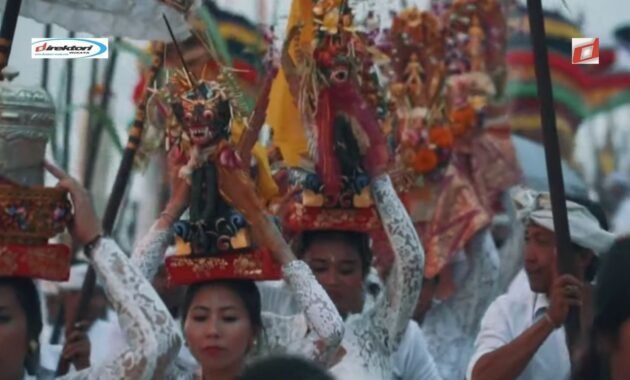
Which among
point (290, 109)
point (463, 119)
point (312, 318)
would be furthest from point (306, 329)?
point (463, 119)

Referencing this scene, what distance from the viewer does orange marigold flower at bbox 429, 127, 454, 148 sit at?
1205 centimetres

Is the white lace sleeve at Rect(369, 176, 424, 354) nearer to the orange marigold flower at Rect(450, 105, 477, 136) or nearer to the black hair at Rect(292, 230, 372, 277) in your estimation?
the black hair at Rect(292, 230, 372, 277)

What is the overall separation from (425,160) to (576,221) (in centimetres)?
310

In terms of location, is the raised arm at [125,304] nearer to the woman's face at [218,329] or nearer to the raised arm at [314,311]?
the woman's face at [218,329]

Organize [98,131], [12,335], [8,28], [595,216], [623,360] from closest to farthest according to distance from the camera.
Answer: [623,360], [12,335], [8,28], [595,216], [98,131]

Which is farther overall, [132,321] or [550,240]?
[550,240]

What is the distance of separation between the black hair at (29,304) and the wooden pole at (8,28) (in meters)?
0.69

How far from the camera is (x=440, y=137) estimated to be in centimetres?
1213

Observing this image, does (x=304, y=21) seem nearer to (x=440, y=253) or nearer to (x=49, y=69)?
(x=49, y=69)

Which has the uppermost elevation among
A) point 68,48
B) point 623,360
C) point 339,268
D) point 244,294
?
point 68,48

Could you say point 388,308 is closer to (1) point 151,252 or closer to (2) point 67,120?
(1) point 151,252

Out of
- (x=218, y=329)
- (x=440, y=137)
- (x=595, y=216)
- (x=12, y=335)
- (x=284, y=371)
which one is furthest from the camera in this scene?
(x=440, y=137)

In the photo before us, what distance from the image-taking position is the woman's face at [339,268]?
364 inches

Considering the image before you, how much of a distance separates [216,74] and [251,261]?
2.30 feet
